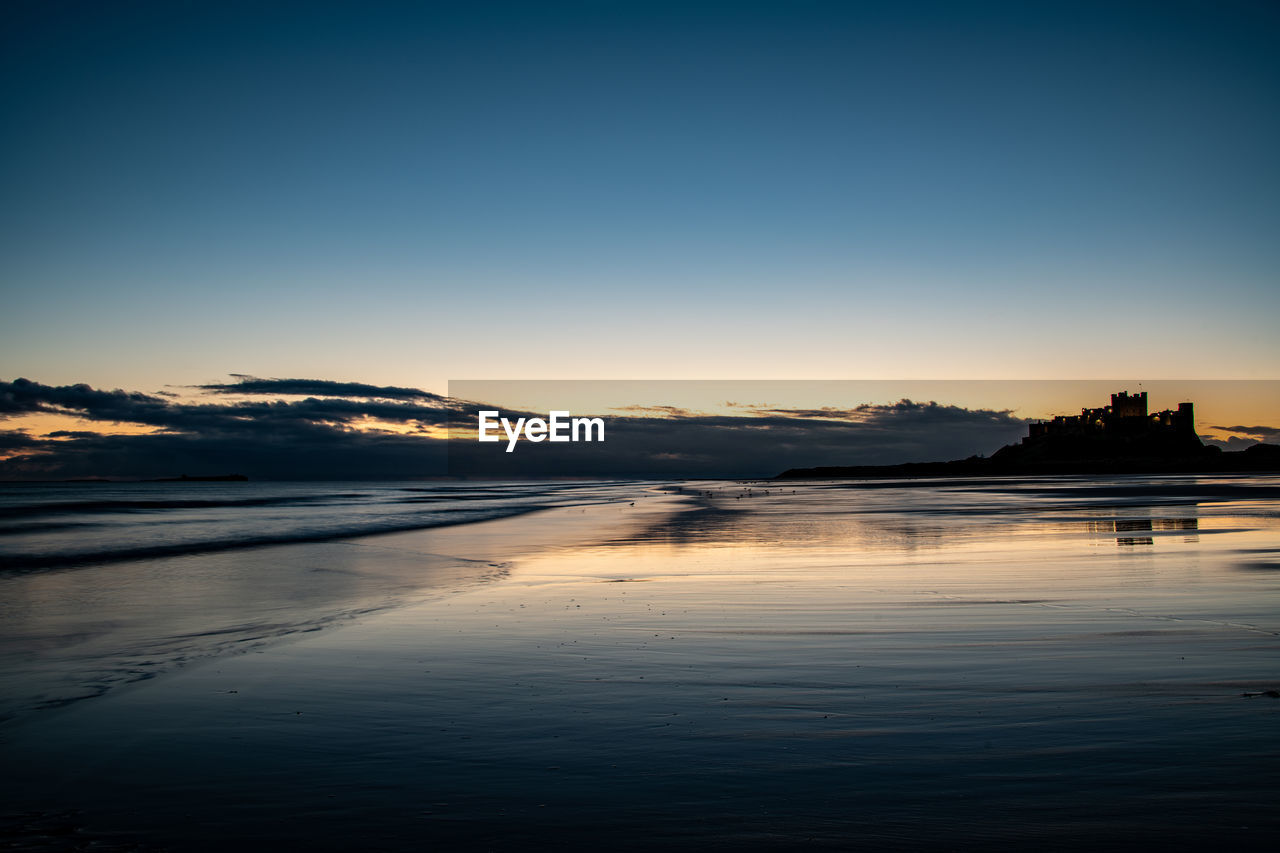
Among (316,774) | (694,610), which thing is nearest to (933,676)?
(694,610)

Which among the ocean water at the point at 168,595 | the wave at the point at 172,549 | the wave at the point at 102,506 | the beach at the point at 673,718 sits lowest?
the wave at the point at 102,506

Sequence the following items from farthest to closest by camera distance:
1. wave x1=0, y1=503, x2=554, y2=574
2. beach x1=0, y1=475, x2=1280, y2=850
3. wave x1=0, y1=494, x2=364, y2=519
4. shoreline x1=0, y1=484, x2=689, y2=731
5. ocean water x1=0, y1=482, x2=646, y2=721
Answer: wave x1=0, y1=494, x2=364, y2=519
wave x1=0, y1=503, x2=554, y2=574
ocean water x1=0, y1=482, x2=646, y2=721
shoreline x1=0, y1=484, x2=689, y2=731
beach x1=0, y1=475, x2=1280, y2=850

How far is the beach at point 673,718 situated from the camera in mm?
3873

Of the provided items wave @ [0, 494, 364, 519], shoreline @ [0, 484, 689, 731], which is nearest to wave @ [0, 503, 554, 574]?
shoreline @ [0, 484, 689, 731]

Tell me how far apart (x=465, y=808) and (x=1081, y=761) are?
11.9 feet

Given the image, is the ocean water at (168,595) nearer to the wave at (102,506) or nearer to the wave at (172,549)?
the wave at (172,549)

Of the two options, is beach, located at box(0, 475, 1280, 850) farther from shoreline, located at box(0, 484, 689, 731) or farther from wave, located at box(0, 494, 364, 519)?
wave, located at box(0, 494, 364, 519)

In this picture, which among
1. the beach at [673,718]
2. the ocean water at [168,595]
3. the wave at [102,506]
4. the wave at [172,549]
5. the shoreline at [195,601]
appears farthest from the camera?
the wave at [102,506]

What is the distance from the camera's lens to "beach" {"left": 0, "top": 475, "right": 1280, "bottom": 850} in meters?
3.87

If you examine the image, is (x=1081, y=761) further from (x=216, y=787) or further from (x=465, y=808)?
→ (x=216, y=787)

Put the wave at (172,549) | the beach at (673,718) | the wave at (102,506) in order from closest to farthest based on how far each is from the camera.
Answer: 1. the beach at (673,718)
2. the wave at (172,549)
3. the wave at (102,506)

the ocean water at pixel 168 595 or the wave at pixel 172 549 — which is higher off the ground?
the ocean water at pixel 168 595

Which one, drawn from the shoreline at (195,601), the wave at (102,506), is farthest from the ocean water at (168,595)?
the wave at (102,506)

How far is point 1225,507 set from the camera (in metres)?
30.8
